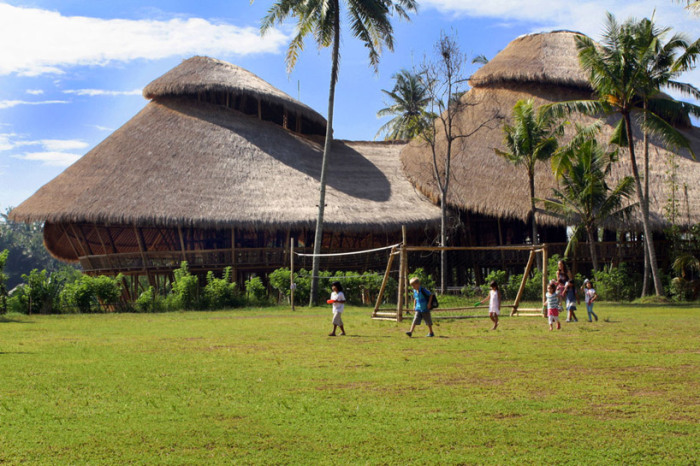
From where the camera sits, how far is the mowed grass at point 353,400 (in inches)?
221

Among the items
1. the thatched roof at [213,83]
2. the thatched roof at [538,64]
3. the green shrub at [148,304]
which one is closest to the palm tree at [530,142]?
the thatched roof at [538,64]

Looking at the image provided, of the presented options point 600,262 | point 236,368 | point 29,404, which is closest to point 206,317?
point 236,368

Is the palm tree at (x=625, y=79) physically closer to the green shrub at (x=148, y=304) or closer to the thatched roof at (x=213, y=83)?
the thatched roof at (x=213, y=83)

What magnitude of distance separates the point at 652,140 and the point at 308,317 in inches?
837

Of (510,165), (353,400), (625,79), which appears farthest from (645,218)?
(353,400)

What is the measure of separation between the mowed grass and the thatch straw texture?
57.1ft

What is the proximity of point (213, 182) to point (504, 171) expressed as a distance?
43.1ft

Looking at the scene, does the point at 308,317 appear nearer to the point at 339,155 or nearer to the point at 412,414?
the point at 412,414

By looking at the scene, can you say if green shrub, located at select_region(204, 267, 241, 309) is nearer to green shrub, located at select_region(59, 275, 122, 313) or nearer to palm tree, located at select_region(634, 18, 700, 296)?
green shrub, located at select_region(59, 275, 122, 313)

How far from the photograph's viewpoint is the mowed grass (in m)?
5.61

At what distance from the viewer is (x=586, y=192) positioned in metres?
28.1

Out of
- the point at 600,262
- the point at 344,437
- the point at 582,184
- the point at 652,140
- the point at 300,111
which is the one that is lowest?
the point at 344,437

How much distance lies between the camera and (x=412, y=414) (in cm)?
671

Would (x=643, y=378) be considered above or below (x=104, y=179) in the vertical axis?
below
